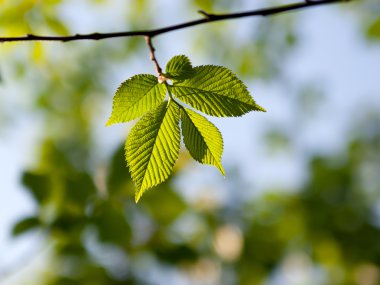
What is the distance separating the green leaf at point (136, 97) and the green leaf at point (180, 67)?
44mm

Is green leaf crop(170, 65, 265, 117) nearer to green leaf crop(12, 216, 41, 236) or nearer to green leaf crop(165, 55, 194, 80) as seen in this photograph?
green leaf crop(165, 55, 194, 80)

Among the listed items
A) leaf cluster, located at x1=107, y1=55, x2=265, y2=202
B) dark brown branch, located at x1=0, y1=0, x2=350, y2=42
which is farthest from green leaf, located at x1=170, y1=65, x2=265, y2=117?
dark brown branch, located at x1=0, y1=0, x2=350, y2=42

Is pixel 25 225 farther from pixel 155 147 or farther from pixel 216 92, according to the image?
pixel 216 92

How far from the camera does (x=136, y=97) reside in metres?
0.99

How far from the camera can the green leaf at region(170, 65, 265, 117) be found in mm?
968

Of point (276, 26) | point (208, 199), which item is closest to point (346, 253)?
point (208, 199)

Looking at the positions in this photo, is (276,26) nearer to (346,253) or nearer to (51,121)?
(346,253)

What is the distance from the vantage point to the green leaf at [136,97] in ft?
3.20

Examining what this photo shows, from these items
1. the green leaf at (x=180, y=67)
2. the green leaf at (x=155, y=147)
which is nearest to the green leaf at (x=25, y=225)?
the green leaf at (x=155, y=147)

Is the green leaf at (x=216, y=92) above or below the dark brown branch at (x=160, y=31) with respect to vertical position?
below

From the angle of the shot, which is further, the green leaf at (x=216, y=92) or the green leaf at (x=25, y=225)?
the green leaf at (x=25, y=225)

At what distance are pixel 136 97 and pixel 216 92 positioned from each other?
0.18 metres

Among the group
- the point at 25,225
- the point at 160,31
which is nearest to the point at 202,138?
the point at 160,31

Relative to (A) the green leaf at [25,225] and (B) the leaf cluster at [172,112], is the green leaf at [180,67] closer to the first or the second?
(B) the leaf cluster at [172,112]
